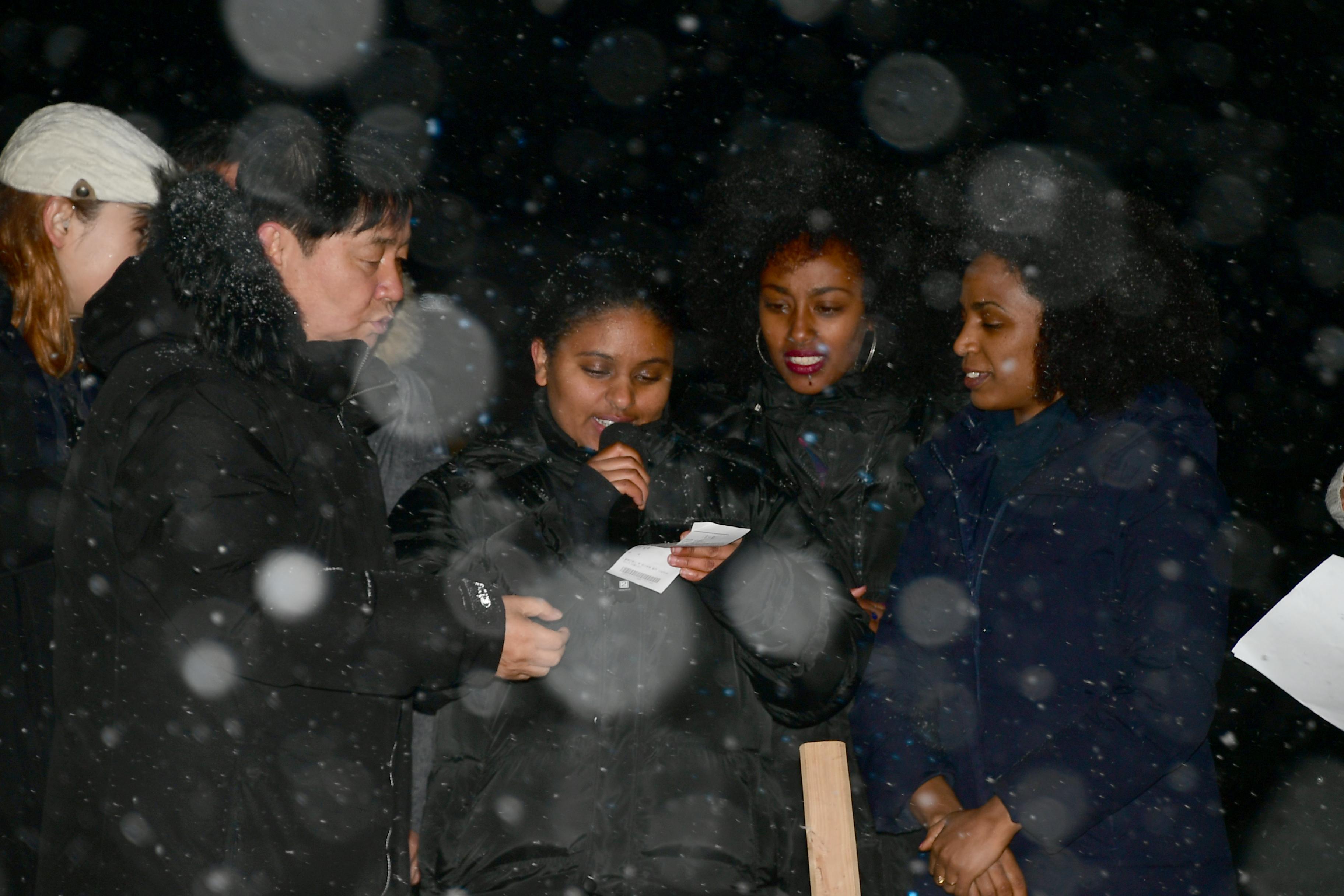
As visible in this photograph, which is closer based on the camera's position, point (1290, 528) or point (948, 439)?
point (948, 439)

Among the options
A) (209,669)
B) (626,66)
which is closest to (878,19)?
(626,66)

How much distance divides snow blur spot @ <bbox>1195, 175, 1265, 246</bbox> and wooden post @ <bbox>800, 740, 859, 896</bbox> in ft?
8.32

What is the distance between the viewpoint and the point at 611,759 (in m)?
2.29

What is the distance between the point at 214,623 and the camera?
1737 millimetres

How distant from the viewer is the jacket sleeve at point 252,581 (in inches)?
67.4

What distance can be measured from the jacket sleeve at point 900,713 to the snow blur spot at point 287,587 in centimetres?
130

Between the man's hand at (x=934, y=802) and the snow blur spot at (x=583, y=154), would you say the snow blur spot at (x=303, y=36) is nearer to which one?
the snow blur spot at (x=583, y=154)

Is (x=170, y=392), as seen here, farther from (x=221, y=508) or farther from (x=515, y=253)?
(x=515, y=253)

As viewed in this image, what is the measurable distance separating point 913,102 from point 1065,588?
9.92ft

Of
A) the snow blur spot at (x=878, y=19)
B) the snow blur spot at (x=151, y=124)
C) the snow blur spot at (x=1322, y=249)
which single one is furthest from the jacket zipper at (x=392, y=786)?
the snow blur spot at (x=151, y=124)

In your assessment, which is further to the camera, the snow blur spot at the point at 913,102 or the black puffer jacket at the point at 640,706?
the snow blur spot at the point at 913,102

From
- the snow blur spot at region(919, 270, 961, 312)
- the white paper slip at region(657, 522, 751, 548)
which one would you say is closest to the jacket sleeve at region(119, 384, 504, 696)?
the white paper slip at region(657, 522, 751, 548)

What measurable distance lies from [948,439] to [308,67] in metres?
3.99

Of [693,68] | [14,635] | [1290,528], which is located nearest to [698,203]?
[693,68]
